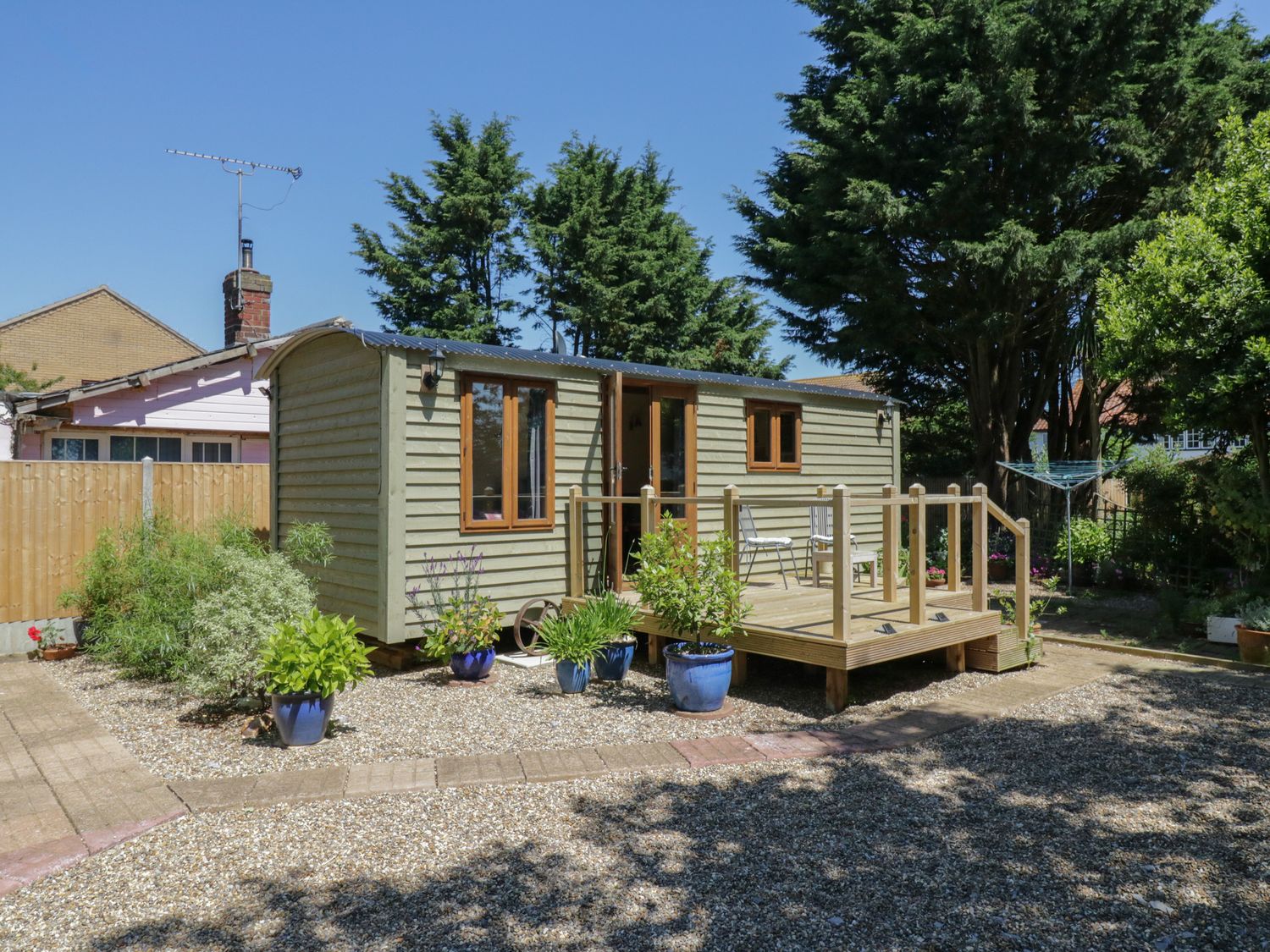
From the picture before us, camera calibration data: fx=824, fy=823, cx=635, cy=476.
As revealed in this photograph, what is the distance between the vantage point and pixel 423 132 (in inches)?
916

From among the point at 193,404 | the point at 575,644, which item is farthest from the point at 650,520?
the point at 193,404

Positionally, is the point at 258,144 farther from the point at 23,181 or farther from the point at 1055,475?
the point at 1055,475

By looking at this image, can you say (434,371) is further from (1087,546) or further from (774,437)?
(1087,546)

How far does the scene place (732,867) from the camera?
3201 millimetres

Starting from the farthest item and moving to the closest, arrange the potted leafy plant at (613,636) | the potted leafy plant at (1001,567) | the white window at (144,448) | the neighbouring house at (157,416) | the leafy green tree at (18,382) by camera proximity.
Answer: the leafy green tree at (18,382), the potted leafy plant at (1001,567), the white window at (144,448), the neighbouring house at (157,416), the potted leafy plant at (613,636)

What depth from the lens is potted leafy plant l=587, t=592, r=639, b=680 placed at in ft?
19.5

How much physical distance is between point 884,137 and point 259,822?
12.3m

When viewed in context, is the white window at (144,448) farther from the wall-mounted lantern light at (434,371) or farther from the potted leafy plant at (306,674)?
the potted leafy plant at (306,674)

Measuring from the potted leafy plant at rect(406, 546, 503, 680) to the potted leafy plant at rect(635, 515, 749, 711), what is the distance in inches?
54.0

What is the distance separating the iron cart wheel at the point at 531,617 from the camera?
714cm

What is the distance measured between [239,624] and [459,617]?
1605 millimetres

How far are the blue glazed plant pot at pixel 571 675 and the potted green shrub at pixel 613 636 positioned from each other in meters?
0.18

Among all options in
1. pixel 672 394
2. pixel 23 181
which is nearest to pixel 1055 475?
pixel 672 394

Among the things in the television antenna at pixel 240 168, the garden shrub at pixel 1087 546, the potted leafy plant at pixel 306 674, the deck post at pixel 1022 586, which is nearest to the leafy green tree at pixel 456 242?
the television antenna at pixel 240 168
